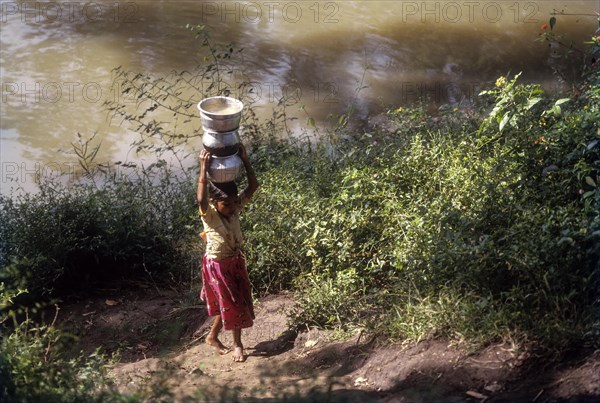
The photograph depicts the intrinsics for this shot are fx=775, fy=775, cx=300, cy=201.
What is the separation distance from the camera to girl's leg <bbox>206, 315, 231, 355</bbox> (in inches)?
186

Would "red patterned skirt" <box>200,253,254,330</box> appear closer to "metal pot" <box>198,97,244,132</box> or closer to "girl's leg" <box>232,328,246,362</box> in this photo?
"girl's leg" <box>232,328,246,362</box>

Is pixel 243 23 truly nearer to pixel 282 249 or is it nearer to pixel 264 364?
pixel 282 249

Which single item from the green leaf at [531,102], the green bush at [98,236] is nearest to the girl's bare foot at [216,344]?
the green bush at [98,236]

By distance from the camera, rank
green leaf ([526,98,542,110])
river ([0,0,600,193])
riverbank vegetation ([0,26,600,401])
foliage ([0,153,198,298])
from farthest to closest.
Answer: river ([0,0,600,193]), foliage ([0,153,198,298]), green leaf ([526,98,542,110]), riverbank vegetation ([0,26,600,401])

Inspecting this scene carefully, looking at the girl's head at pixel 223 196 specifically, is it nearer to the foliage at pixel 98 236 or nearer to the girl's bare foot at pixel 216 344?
the girl's bare foot at pixel 216 344

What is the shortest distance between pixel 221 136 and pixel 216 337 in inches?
50.2

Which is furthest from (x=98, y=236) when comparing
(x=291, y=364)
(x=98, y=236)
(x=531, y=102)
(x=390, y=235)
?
(x=531, y=102)

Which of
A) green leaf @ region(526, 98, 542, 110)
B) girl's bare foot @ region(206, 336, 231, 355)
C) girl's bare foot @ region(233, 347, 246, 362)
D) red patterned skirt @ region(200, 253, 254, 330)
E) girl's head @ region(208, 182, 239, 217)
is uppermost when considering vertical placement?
green leaf @ region(526, 98, 542, 110)

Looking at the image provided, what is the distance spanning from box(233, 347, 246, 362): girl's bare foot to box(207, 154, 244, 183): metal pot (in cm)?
101

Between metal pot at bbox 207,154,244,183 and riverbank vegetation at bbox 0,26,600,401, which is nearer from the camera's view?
riverbank vegetation at bbox 0,26,600,401

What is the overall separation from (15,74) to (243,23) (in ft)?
10.4

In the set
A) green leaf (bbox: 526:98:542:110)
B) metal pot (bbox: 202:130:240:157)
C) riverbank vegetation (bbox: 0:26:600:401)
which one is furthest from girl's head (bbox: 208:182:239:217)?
green leaf (bbox: 526:98:542:110)

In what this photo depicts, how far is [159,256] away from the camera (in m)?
5.78

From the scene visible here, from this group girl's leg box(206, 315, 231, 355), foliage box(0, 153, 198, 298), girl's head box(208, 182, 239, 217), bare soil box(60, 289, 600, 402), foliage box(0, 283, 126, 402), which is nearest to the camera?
foliage box(0, 283, 126, 402)
